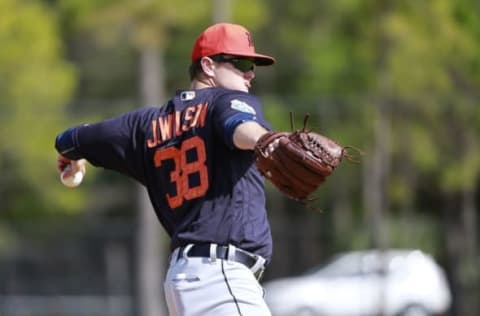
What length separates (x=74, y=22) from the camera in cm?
2488

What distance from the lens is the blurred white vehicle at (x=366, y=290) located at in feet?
75.2

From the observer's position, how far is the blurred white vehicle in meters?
22.9

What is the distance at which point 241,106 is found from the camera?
561 cm

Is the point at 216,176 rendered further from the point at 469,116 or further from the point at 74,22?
the point at 74,22

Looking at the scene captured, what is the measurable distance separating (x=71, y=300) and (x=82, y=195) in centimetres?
236

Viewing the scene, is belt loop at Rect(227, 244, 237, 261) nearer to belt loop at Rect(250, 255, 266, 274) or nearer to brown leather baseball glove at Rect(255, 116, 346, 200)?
belt loop at Rect(250, 255, 266, 274)

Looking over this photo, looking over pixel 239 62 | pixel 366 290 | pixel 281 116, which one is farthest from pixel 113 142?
pixel 281 116

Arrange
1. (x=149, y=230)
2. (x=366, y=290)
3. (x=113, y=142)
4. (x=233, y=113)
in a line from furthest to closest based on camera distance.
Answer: (x=149, y=230), (x=366, y=290), (x=113, y=142), (x=233, y=113)

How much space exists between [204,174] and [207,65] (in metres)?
0.52

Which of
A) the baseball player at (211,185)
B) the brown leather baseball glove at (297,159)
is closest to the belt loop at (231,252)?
the baseball player at (211,185)

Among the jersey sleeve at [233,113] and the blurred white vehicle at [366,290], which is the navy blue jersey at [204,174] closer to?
the jersey sleeve at [233,113]

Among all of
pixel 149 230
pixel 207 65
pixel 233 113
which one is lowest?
pixel 149 230

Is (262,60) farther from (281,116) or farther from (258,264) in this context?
(281,116)

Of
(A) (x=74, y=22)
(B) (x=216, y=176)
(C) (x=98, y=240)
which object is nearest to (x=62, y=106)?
(A) (x=74, y=22)
